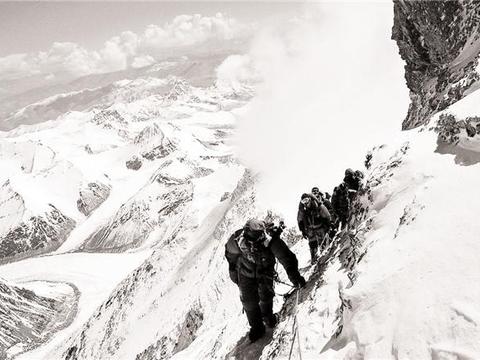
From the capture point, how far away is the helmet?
1047 centimetres

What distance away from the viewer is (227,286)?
144 ft

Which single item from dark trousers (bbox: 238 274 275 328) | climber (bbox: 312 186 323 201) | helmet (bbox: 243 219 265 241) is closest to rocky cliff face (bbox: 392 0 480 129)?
climber (bbox: 312 186 323 201)

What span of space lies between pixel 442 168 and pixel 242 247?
5238 millimetres

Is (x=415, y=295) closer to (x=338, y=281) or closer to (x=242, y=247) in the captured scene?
(x=338, y=281)

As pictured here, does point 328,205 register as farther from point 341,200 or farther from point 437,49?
point 437,49

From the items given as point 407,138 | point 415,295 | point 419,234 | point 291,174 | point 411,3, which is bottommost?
point 415,295

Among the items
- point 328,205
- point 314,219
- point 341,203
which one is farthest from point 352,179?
point 314,219

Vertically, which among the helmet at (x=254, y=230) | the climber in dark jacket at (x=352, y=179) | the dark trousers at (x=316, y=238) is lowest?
the dark trousers at (x=316, y=238)

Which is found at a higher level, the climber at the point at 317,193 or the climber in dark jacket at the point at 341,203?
the climber at the point at 317,193

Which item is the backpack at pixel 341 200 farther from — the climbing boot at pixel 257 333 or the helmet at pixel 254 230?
the helmet at pixel 254 230

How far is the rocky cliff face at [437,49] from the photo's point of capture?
15.0 m

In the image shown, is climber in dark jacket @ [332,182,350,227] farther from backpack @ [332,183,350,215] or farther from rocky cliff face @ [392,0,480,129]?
rocky cliff face @ [392,0,480,129]

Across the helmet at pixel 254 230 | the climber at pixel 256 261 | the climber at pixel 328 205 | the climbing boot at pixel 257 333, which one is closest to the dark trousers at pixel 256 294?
the climber at pixel 256 261

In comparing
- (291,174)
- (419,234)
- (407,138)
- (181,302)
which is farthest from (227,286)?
(419,234)
